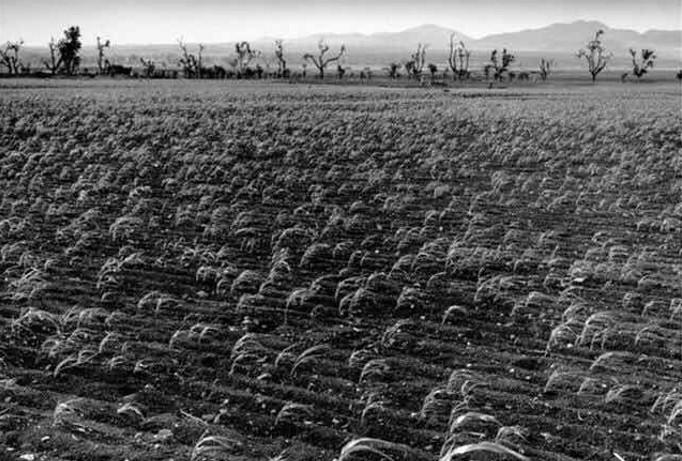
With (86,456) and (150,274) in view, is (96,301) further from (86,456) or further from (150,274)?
(86,456)

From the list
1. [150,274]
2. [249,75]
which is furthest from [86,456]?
[249,75]

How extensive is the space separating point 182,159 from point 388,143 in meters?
8.03

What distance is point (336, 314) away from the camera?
317 inches

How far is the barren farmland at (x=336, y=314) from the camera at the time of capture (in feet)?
18.0

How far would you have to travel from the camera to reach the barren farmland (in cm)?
547

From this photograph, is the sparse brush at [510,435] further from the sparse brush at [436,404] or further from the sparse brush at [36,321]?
the sparse brush at [36,321]

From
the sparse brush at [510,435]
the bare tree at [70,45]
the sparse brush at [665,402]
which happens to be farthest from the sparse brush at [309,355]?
the bare tree at [70,45]

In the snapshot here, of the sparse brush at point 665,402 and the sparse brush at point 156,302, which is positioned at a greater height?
the sparse brush at point 156,302

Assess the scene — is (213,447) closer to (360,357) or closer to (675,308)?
(360,357)

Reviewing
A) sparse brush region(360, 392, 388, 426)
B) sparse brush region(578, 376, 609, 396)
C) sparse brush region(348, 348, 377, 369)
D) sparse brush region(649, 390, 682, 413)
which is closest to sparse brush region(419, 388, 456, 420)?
sparse brush region(360, 392, 388, 426)

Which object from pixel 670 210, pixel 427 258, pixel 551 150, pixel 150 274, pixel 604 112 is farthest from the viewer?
pixel 604 112

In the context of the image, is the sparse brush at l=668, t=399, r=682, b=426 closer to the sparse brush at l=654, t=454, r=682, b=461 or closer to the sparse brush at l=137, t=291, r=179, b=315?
the sparse brush at l=654, t=454, r=682, b=461

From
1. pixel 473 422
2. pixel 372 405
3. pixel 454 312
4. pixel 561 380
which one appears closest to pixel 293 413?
pixel 372 405

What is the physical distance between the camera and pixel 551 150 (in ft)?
77.6
